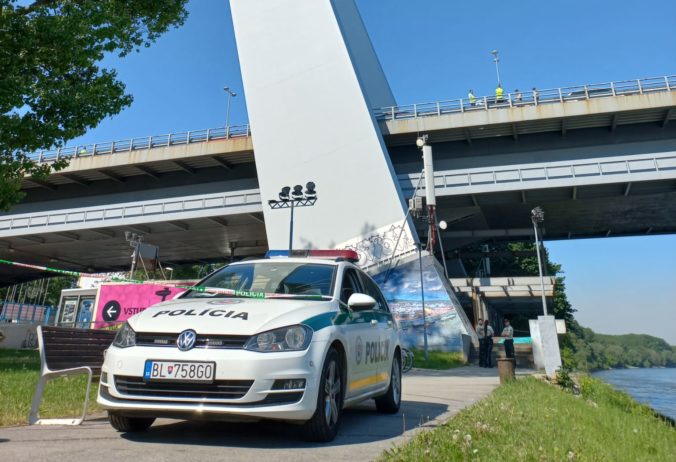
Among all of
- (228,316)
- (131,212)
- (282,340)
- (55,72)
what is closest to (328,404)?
(282,340)

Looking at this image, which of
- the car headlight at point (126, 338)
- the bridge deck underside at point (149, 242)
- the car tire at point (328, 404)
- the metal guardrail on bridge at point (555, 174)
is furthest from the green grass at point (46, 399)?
the bridge deck underside at point (149, 242)

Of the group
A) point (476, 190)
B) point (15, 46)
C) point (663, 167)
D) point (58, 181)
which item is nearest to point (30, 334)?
→ point (58, 181)

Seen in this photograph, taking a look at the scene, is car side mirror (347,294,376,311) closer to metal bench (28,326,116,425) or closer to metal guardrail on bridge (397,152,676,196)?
metal bench (28,326,116,425)

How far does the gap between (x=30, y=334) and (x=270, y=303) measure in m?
37.4

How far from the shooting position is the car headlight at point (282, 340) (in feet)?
10.9

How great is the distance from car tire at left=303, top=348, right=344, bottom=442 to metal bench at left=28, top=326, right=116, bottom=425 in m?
2.46

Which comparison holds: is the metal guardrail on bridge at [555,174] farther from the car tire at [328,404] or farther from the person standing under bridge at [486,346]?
the car tire at [328,404]

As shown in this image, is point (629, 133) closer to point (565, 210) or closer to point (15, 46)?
point (565, 210)

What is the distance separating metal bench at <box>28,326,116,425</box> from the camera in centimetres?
442

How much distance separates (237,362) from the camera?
322cm

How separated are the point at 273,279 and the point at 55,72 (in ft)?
34.4

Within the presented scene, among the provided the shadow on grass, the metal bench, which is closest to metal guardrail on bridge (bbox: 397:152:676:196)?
the shadow on grass

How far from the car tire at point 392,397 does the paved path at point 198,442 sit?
0.51m

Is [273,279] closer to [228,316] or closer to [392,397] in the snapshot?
[228,316]
